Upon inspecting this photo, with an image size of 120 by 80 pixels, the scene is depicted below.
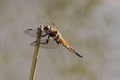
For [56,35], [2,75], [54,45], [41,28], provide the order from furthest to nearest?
[2,75] → [54,45] → [56,35] → [41,28]

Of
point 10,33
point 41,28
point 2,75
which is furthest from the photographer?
point 10,33

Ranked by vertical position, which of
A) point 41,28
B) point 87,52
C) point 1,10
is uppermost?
point 1,10

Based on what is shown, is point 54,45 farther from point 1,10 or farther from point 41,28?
point 1,10

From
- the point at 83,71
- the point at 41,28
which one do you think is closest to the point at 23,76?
the point at 83,71

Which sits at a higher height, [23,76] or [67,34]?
[67,34]

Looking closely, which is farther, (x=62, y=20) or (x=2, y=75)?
(x=62, y=20)

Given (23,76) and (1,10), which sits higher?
(1,10)

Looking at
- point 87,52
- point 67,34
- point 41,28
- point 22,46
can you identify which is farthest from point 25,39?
point 41,28

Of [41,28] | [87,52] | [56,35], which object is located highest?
[87,52]

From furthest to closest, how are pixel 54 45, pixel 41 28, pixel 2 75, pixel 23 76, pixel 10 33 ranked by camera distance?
pixel 10 33 → pixel 2 75 → pixel 23 76 → pixel 54 45 → pixel 41 28

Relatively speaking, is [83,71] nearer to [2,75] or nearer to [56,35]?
[2,75]
